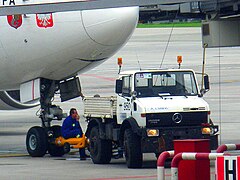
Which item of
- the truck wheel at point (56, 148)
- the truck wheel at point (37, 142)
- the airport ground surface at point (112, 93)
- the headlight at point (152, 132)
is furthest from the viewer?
the truck wheel at point (56, 148)

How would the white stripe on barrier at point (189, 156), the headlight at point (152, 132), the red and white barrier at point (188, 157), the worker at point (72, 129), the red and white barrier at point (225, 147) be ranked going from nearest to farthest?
the red and white barrier at point (188, 157), the white stripe on barrier at point (189, 156), the red and white barrier at point (225, 147), the headlight at point (152, 132), the worker at point (72, 129)

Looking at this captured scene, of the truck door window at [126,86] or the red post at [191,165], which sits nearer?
the red post at [191,165]

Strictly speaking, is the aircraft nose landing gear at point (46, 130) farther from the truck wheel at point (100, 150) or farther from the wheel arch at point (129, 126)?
the wheel arch at point (129, 126)

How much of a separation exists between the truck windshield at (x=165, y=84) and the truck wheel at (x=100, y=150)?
1.33 meters

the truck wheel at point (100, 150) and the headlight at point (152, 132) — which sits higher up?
the headlight at point (152, 132)

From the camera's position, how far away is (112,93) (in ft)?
139

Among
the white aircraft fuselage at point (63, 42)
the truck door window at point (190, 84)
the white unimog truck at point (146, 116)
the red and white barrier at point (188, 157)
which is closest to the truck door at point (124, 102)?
the white unimog truck at point (146, 116)

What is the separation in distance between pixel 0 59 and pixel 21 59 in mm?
553

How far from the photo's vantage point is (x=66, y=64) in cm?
2305

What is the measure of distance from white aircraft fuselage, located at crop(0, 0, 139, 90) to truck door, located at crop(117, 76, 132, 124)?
3.18ft

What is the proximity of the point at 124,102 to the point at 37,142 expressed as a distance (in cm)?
300

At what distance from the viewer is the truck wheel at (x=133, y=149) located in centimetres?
2088

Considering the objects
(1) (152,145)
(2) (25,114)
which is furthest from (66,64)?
(2) (25,114)

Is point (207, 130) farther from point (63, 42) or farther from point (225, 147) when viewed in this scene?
point (225, 147)
